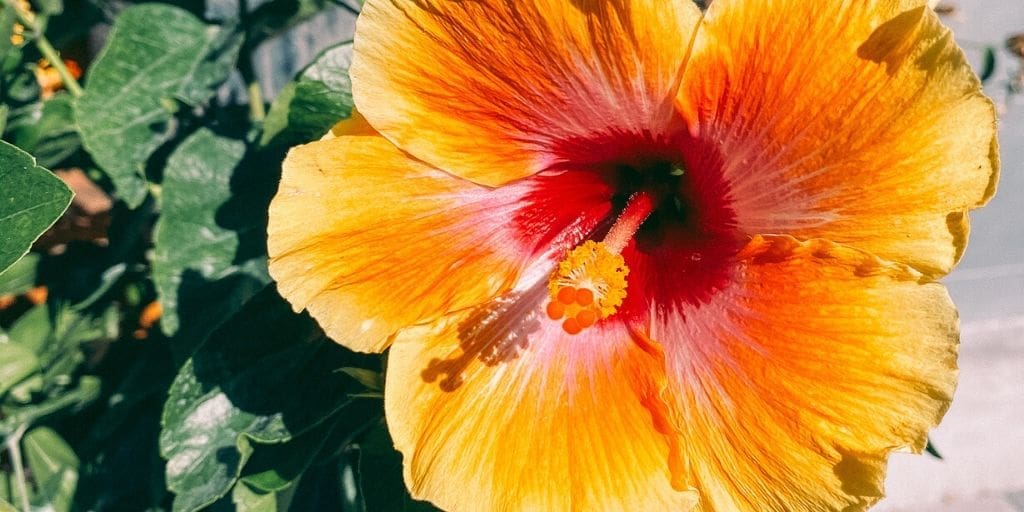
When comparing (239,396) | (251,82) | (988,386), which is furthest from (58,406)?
(988,386)

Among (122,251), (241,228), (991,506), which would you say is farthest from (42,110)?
(991,506)

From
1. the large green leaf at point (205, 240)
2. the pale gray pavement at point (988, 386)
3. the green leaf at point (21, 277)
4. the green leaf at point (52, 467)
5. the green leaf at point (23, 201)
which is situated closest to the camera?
the green leaf at point (23, 201)

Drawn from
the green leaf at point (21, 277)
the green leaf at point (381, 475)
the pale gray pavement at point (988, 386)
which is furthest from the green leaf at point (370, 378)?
the pale gray pavement at point (988, 386)

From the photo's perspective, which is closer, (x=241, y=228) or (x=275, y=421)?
(x=275, y=421)

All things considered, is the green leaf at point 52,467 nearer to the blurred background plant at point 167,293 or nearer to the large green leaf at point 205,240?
the blurred background plant at point 167,293

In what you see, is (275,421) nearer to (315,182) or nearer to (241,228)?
(241,228)

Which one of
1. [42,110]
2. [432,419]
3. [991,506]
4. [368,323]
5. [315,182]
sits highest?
[42,110]

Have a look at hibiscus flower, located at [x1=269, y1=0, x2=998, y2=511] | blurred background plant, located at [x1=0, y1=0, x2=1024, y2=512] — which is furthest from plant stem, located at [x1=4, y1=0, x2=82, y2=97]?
hibiscus flower, located at [x1=269, y1=0, x2=998, y2=511]
